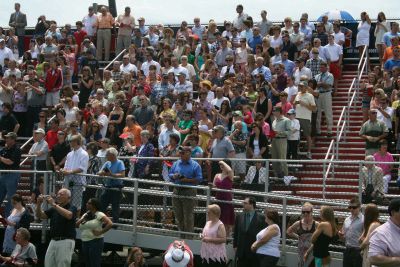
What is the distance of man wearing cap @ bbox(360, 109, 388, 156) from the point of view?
21.4 m

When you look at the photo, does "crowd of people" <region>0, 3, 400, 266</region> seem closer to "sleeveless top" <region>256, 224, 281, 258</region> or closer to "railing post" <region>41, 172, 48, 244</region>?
"sleeveless top" <region>256, 224, 281, 258</region>

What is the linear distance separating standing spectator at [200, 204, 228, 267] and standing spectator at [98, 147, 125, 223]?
2703mm

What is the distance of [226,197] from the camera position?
1947cm

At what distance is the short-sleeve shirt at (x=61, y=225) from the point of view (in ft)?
62.7

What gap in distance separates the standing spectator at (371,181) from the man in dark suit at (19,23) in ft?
52.1

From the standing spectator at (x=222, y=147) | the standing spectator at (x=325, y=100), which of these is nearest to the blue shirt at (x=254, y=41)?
the standing spectator at (x=325, y=100)

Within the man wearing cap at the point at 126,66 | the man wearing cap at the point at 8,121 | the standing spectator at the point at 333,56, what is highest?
the standing spectator at the point at 333,56

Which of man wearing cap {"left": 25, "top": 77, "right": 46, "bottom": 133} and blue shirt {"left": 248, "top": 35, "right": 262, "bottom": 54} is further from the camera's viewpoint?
blue shirt {"left": 248, "top": 35, "right": 262, "bottom": 54}

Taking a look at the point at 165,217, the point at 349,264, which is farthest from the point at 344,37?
the point at 349,264

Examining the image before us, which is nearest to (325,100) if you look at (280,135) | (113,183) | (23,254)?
(280,135)

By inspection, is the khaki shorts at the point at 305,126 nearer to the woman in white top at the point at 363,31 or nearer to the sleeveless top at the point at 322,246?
the woman in white top at the point at 363,31

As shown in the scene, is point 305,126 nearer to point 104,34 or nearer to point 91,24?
point 104,34

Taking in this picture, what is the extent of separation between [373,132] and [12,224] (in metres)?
6.58

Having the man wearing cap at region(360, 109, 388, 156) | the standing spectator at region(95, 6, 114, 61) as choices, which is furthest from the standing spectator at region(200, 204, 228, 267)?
the standing spectator at region(95, 6, 114, 61)
